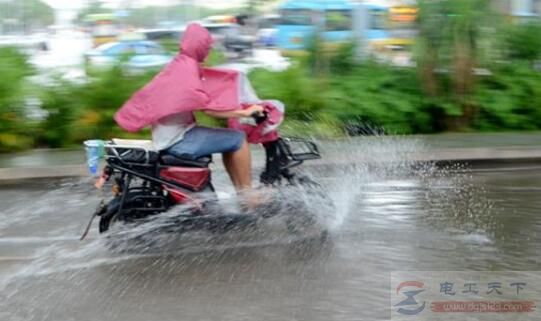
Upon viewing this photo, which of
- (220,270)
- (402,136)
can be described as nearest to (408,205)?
(220,270)

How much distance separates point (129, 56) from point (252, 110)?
18.1 ft

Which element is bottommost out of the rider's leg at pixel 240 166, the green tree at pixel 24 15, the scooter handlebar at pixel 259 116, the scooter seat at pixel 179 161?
the rider's leg at pixel 240 166

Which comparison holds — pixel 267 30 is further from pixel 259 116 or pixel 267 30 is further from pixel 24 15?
pixel 259 116

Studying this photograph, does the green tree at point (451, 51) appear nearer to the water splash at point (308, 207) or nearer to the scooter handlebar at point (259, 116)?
the water splash at point (308, 207)

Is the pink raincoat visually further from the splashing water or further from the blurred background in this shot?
the blurred background

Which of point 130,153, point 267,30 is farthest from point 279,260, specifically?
point 267,30

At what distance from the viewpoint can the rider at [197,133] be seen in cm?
725

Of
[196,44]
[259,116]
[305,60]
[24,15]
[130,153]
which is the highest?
[196,44]

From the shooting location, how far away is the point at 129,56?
12461 mm

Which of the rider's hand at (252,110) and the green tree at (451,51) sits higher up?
the rider's hand at (252,110)

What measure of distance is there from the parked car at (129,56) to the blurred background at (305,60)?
0.8 inches

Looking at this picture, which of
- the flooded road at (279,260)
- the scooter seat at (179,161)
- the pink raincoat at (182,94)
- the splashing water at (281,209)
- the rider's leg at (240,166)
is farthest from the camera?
the rider's leg at (240,166)

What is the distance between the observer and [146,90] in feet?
23.8

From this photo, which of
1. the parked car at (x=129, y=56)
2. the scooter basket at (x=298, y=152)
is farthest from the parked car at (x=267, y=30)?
the scooter basket at (x=298, y=152)
